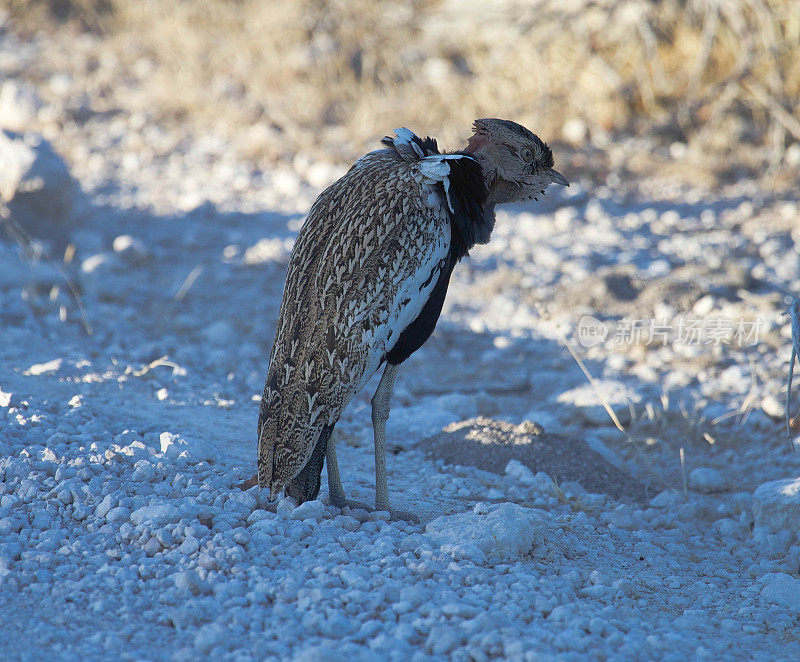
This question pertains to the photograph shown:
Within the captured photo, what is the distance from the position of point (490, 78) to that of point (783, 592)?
22.3 feet

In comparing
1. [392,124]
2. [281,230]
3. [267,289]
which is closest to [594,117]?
[392,124]

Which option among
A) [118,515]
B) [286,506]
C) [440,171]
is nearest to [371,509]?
[286,506]

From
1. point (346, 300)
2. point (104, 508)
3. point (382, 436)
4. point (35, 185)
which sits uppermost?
point (35, 185)

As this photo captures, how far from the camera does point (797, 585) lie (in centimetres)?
317

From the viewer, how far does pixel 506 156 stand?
384 cm

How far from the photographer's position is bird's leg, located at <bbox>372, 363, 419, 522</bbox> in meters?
3.55

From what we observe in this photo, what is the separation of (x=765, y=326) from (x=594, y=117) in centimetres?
365

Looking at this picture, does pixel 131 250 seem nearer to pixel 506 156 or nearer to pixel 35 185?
pixel 35 185

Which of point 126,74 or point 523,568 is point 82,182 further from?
point 523,568

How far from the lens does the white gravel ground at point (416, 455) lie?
8.78 feet

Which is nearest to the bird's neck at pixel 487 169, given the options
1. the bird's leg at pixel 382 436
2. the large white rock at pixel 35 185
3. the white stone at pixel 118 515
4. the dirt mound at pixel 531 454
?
the bird's leg at pixel 382 436

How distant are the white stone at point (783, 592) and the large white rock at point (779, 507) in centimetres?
57

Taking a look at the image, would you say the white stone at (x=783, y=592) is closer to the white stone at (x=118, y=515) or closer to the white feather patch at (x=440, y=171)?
the white feather patch at (x=440, y=171)

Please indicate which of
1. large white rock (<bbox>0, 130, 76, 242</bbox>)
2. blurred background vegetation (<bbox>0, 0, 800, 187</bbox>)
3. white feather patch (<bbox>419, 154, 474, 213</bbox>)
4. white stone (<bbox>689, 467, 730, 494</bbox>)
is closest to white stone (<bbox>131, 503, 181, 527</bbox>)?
white feather patch (<bbox>419, 154, 474, 213</bbox>)
